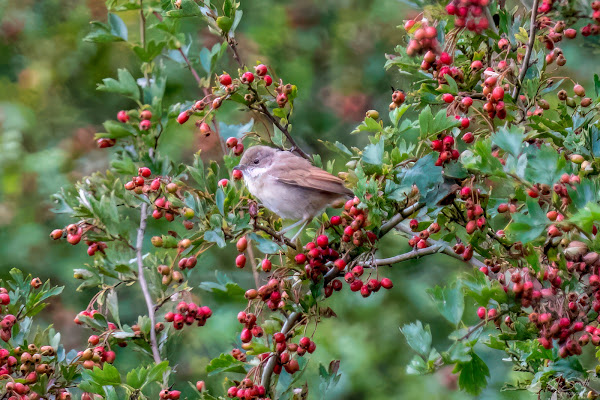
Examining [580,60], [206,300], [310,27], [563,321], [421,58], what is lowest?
[206,300]

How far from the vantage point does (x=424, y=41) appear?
2344 mm

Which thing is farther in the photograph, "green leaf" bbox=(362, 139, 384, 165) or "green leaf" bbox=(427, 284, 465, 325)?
"green leaf" bbox=(362, 139, 384, 165)

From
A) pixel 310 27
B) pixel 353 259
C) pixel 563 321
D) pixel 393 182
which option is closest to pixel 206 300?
pixel 310 27

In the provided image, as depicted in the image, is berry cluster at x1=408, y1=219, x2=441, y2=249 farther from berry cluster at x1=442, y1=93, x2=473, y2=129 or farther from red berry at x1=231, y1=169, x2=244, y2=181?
red berry at x1=231, y1=169, x2=244, y2=181

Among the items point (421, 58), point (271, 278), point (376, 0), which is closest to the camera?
point (271, 278)

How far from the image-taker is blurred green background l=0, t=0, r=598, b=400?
426 cm

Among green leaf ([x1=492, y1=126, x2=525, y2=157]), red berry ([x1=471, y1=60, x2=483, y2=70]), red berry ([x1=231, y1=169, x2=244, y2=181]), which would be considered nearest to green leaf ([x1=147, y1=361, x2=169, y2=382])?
red berry ([x1=231, y1=169, x2=244, y2=181])

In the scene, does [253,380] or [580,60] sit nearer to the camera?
[253,380]

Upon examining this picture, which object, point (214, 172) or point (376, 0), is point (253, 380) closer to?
point (214, 172)

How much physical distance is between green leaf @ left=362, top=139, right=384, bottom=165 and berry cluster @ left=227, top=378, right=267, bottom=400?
74cm

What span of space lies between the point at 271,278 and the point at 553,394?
880 mm

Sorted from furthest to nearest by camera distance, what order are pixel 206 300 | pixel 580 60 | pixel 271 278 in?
1. pixel 206 300
2. pixel 580 60
3. pixel 271 278

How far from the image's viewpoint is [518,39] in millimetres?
2344

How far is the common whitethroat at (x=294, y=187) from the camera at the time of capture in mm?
3424
